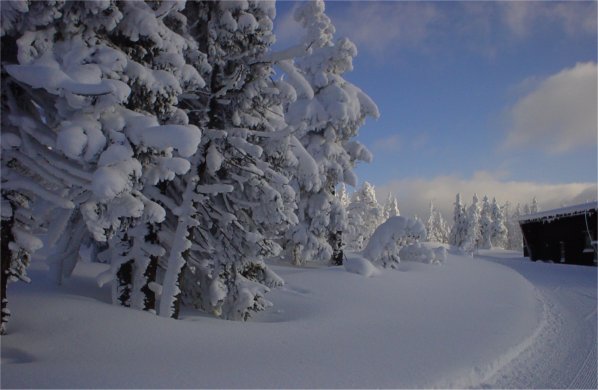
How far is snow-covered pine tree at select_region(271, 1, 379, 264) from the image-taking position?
1838 centimetres

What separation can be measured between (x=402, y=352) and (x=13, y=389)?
17.4 feet

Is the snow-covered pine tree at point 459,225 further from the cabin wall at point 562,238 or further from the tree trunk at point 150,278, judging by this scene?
the tree trunk at point 150,278

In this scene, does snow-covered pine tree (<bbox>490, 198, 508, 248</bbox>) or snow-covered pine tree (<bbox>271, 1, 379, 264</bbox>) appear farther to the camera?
snow-covered pine tree (<bbox>490, 198, 508, 248</bbox>)

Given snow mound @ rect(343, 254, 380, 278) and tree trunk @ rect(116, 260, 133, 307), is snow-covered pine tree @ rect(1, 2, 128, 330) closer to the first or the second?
tree trunk @ rect(116, 260, 133, 307)

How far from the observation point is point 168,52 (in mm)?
6004

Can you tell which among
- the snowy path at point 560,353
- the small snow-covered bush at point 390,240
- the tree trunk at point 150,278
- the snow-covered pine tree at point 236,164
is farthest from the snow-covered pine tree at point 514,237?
the tree trunk at point 150,278

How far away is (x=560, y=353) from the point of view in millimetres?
7578

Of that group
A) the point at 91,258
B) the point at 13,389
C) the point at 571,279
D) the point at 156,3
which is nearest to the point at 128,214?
the point at 13,389

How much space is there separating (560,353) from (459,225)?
224 ft

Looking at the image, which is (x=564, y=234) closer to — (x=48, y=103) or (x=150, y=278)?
(x=150, y=278)

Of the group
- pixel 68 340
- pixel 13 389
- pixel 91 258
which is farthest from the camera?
pixel 91 258

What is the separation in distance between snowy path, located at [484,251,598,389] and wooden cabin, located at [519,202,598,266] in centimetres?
1841

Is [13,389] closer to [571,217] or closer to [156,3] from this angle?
[156,3]

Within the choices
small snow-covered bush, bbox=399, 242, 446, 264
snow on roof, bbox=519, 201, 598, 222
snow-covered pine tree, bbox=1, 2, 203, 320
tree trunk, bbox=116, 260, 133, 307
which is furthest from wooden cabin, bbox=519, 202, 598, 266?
snow-covered pine tree, bbox=1, 2, 203, 320
